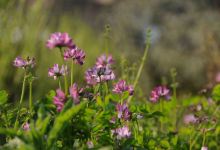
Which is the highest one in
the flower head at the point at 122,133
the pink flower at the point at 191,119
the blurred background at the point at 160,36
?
the blurred background at the point at 160,36

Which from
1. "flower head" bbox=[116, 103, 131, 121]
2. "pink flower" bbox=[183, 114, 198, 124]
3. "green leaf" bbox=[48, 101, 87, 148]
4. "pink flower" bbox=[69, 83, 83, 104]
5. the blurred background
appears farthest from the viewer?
the blurred background

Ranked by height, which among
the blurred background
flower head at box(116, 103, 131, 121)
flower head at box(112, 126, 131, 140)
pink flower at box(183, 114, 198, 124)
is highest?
the blurred background

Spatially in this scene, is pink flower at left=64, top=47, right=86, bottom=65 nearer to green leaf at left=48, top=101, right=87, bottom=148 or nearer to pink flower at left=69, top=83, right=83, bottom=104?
pink flower at left=69, top=83, right=83, bottom=104

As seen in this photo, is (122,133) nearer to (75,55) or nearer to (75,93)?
(75,93)

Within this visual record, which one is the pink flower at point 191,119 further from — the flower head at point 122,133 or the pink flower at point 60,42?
the pink flower at point 60,42

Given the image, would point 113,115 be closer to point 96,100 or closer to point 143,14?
point 96,100

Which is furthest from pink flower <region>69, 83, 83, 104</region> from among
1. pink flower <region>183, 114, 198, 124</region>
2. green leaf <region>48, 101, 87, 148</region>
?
pink flower <region>183, 114, 198, 124</region>

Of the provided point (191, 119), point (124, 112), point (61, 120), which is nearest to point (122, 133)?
point (124, 112)

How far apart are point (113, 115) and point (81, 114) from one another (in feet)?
0.59

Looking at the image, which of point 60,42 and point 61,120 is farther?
point 60,42

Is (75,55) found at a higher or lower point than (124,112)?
higher

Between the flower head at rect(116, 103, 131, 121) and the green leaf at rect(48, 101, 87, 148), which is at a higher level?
the flower head at rect(116, 103, 131, 121)

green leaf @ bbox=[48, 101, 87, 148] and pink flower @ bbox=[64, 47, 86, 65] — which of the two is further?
pink flower @ bbox=[64, 47, 86, 65]

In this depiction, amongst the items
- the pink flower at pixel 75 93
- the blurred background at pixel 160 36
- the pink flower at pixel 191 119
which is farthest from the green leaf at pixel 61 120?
the blurred background at pixel 160 36
